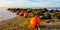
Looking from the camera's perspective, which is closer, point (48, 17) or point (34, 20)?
point (34, 20)

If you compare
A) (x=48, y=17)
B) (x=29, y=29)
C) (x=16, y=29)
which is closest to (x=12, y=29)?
(x=16, y=29)

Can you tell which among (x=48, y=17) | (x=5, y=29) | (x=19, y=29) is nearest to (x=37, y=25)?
(x=19, y=29)

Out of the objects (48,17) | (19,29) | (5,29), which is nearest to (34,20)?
(19,29)

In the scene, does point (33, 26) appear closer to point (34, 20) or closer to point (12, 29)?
point (34, 20)

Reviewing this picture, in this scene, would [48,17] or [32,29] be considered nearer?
[32,29]

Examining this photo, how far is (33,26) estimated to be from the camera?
1135cm

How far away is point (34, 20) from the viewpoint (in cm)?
1110

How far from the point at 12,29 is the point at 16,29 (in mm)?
262

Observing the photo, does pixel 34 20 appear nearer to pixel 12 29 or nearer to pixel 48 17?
pixel 12 29

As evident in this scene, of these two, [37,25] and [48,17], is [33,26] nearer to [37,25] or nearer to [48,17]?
[37,25]

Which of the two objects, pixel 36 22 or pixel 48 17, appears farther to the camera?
pixel 48 17

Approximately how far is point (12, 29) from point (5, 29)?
433mm

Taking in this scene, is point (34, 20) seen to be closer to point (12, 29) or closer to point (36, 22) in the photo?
point (36, 22)

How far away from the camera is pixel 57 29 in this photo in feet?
36.3
